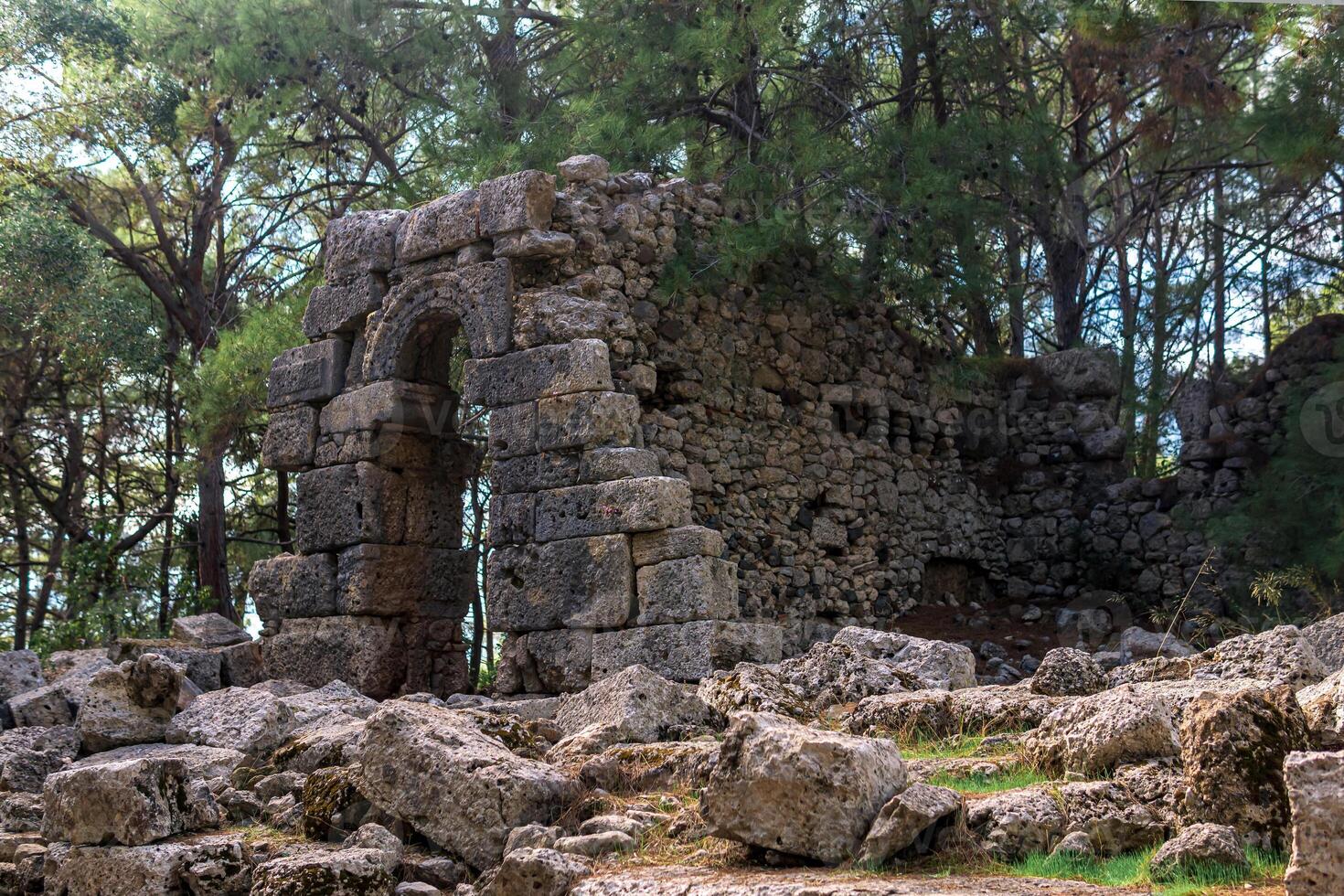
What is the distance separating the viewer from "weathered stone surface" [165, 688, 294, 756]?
673 cm

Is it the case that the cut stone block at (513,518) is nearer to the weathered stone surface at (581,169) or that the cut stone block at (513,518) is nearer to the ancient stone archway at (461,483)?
the ancient stone archway at (461,483)

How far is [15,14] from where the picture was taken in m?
15.9

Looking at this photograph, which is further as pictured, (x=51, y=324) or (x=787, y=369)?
(x=51, y=324)

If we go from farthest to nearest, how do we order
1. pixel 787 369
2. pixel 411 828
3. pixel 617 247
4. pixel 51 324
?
pixel 51 324, pixel 787 369, pixel 617 247, pixel 411 828

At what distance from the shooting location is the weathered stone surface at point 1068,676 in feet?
19.1

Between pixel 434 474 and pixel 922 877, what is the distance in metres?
7.51

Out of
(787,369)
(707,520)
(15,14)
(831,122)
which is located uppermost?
(15,14)

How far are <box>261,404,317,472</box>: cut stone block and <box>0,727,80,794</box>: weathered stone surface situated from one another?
3.89 meters

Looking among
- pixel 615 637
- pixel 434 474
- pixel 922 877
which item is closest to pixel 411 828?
pixel 922 877

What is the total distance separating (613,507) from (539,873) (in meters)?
4.81

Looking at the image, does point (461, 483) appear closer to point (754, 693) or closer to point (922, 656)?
point (922, 656)

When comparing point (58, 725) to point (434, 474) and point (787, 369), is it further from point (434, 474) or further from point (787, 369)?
point (787, 369)

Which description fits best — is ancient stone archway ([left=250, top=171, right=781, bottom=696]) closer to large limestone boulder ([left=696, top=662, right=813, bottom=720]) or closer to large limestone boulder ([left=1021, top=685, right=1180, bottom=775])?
large limestone boulder ([left=696, top=662, right=813, bottom=720])

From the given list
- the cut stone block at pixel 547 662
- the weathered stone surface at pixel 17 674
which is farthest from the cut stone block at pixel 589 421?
the weathered stone surface at pixel 17 674
